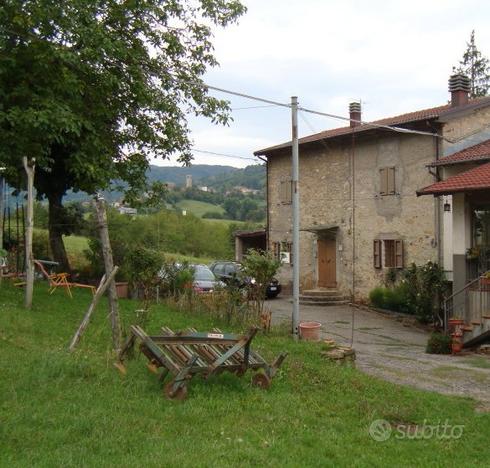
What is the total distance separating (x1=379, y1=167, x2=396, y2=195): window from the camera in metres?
21.7

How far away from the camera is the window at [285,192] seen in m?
26.4

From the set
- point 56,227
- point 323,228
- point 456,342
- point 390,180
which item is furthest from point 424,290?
point 56,227

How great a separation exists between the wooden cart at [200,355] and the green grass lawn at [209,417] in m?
0.18

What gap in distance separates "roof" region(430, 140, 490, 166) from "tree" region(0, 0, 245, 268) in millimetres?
Result: 7089

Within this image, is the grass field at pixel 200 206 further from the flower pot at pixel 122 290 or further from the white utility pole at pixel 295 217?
the white utility pole at pixel 295 217

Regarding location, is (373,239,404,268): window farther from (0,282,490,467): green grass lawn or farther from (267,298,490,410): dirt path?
(0,282,490,467): green grass lawn

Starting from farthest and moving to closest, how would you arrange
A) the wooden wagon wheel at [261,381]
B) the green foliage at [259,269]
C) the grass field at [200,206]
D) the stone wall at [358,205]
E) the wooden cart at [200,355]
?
the grass field at [200,206]
the stone wall at [358,205]
the green foliage at [259,269]
the wooden wagon wheel at [261,381]
the wooden cart at [200,355]

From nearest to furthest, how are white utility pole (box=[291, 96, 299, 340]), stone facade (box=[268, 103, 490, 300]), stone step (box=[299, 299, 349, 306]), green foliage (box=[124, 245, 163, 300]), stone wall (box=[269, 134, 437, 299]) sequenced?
1. white utility pole (box=[291, 96, 299, 340])
2. green foliage (box=[124, 245, 163, 300])
3. stone facade (box=[268, 103, 490, 300])
4. stone wall (box=[269, 134, 437, 299])
5. stone step (box=[299, 299, 349, 306])

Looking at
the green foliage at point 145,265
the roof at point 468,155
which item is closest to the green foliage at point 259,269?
the green foliage at point 145,265

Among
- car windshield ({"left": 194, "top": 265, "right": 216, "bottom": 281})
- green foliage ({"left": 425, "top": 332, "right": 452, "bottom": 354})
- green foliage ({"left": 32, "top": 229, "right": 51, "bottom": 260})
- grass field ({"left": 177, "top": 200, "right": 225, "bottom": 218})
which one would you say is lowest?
green foliage ({"left": 425, "top": 332, "right": 452, "bottom": 354})

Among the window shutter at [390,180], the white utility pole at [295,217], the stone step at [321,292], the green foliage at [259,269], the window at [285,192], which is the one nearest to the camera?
the white utility pole at [295,217]

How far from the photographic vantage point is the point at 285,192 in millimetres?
26750

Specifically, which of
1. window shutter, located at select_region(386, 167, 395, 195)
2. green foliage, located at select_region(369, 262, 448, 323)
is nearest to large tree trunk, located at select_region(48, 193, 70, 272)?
green foliage, located at select_region(369, 262, 448, 323)

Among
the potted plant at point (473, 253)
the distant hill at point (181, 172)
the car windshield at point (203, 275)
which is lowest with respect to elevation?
the car windshield at point (203, 275)
